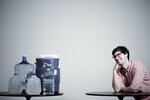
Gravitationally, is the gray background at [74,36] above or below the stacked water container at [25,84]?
above

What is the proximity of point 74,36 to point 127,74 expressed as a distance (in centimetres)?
87

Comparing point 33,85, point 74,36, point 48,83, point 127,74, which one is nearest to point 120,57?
point 127,74

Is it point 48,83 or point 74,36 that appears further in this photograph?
point 74,36

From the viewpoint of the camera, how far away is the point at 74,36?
3.56 meters

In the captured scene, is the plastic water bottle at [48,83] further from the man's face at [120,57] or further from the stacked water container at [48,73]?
the man's face at [120,57]

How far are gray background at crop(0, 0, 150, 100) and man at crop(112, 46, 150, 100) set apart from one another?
1.57ft

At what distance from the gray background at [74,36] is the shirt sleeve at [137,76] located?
0.68 meters

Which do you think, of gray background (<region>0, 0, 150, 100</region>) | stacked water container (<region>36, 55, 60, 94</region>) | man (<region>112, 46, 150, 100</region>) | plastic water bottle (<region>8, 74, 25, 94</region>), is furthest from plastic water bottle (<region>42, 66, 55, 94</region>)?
gray background (<region>0, 0, 150, 100</region>)

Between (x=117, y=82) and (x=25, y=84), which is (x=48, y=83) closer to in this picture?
(x=25, y=84)

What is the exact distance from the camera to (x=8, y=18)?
3.53 m

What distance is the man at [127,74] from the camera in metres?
2.86

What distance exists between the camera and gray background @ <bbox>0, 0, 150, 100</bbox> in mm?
3506

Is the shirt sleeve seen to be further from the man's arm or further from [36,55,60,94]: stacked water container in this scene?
[36,55,60,94]: stacked water container

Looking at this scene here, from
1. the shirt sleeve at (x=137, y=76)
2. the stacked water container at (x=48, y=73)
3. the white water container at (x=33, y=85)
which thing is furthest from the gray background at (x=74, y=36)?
the white water container at (x=33, y=85)
